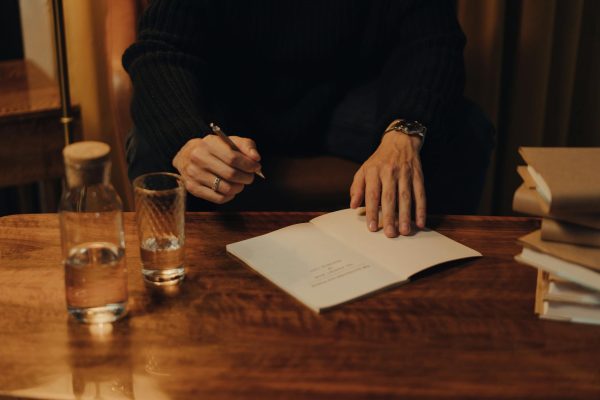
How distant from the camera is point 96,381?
84cm

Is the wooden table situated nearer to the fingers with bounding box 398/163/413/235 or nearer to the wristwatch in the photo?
the fingers with bounding box 398/163/413/235

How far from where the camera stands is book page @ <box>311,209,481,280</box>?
1.09m

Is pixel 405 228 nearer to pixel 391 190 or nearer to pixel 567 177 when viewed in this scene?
pixel 391 190

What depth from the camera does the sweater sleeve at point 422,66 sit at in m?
1.59

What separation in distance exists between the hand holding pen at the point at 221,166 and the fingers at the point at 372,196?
0.57 feet

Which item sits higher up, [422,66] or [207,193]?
[422,66]

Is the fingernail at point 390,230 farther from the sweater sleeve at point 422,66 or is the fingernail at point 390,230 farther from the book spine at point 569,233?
the sweater sleeve at point 422,66

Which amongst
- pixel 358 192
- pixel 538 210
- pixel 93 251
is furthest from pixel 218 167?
pixel 538 210

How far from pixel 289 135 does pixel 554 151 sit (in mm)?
831

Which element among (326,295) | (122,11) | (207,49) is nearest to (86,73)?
(122,11)

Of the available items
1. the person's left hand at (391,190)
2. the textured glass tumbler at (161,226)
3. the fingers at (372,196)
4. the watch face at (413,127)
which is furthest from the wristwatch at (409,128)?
the textured glass tumbler at (161,226)

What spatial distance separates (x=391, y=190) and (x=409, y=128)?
286mm

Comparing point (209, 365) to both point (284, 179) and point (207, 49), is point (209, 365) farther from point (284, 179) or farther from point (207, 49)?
point (207, 49)

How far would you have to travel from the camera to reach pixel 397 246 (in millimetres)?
1146
